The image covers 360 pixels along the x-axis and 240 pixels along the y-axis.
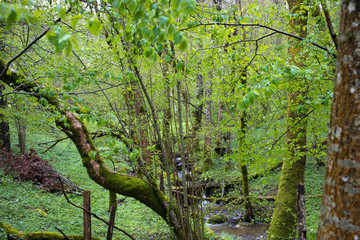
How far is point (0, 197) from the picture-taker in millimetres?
7070

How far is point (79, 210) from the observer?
749cm

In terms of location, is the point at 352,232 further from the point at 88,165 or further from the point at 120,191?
Answer: the point at 88,165

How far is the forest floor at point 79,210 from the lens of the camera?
6012mm

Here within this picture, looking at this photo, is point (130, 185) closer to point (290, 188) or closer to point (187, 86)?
point (187, 86)

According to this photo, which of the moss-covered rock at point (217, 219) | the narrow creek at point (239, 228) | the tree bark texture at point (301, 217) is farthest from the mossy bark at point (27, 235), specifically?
the moss-covered rock at point (217, 219)

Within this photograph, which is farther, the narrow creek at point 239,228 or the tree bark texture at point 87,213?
the narrow creek at point 239,228

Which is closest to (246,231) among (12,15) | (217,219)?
(217,219)

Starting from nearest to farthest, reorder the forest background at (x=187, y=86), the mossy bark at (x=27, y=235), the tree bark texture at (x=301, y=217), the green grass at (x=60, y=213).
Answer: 1. the tree bark texture at (x=301, y=217)
2. the forest background at (x=187, y=86)
3. the mossy bark at (x=27, y=235)
4. the green grass at (x=60, y=213)

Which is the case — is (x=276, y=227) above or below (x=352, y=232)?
below

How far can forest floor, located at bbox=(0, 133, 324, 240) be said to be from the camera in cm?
601

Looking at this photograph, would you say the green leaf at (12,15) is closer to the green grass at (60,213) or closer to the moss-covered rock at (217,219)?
the green grass at (60,213)

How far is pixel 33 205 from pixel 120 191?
4264mm

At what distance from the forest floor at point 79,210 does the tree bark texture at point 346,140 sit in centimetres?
329

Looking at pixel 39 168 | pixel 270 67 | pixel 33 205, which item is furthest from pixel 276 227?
pixel 39 168
